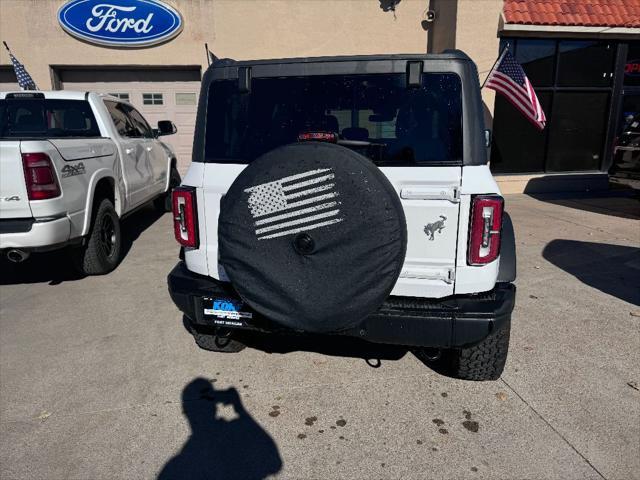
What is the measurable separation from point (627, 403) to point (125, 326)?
387 cm

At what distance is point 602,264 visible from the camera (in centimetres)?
556

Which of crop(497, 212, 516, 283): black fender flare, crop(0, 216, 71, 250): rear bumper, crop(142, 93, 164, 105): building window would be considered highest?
crop(142, 93, 164, 105): building window

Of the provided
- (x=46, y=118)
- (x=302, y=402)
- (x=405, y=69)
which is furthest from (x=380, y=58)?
(x=46, y=118)

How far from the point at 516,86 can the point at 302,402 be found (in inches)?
291

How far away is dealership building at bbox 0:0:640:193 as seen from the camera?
985 centimetres

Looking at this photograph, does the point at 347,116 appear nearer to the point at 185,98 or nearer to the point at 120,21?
the point at 185,98

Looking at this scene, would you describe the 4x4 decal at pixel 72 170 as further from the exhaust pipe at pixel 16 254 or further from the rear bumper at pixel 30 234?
the exhaust pipe at pixel 16 254

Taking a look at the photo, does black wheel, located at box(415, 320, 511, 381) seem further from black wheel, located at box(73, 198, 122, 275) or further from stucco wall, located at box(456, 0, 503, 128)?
stucco wall, located at box(456, 0, 503, 128)

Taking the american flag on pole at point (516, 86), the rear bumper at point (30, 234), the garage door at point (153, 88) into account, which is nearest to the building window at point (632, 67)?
the american flag on pole at point (516, 86)

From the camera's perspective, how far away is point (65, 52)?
10172mm

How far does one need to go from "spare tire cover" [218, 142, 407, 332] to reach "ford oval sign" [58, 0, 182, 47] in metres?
9.52

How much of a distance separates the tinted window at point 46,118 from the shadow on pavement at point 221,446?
429 centimetres

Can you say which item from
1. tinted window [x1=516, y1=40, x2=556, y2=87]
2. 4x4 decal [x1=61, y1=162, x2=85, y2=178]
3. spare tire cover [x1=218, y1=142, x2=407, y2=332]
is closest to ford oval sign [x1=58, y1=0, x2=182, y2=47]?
4x4 decal [x1=61, y1=162, x2=85, y2=178]

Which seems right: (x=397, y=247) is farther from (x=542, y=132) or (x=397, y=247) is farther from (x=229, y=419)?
(x=542, y=132)
